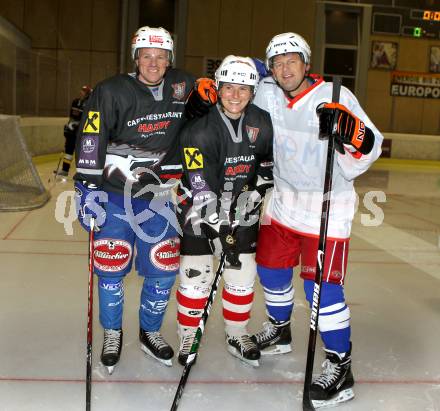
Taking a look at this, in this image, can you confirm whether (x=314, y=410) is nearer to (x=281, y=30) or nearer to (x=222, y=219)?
(x=222, y=219)

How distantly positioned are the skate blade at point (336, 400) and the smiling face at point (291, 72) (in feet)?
3.85

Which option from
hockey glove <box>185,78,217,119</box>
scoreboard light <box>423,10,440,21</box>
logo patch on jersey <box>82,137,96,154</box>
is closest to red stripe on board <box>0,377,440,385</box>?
logo patch on jersey <box>82,137,96,154</box>

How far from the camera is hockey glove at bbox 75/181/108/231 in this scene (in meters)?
2.34

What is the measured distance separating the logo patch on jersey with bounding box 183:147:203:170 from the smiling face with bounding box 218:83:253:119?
214mm

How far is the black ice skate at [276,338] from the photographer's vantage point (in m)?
2.67

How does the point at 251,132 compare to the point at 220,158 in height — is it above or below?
above

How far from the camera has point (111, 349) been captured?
2451mm

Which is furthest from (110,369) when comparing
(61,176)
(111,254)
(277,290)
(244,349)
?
(61,176)

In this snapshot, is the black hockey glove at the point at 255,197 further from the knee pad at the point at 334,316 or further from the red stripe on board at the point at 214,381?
the red stripe on board at the point at 214,381

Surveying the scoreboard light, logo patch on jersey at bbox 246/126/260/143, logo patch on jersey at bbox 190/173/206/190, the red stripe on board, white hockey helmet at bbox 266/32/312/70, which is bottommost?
the red stripe on board

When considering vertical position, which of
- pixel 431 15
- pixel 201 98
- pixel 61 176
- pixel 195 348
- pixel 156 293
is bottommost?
pixel 195 348

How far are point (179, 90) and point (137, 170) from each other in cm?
37

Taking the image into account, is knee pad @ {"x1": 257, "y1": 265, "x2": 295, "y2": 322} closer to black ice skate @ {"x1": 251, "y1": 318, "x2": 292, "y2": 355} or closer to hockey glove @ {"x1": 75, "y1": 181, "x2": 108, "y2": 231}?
black ice skate @ {"x1": 251, "y1": 318, "x2": 292, "y2": 355}

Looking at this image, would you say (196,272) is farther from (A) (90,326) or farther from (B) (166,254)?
(A) (90,326)
